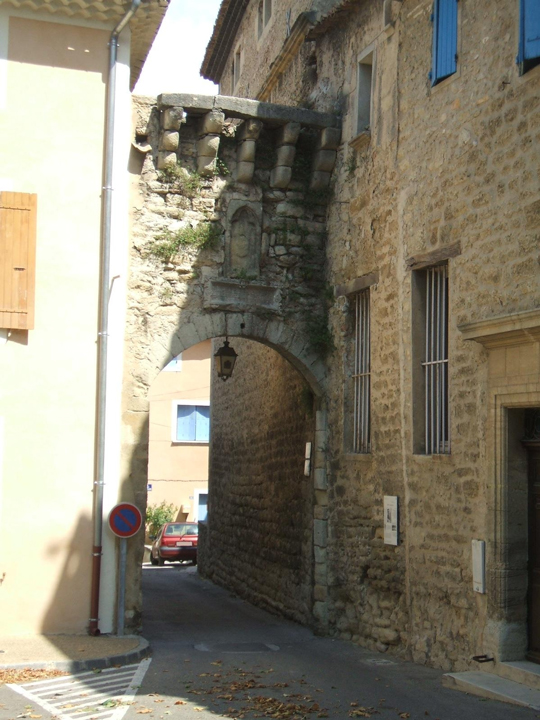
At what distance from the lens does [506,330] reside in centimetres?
761

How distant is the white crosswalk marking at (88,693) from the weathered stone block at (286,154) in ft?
20.2

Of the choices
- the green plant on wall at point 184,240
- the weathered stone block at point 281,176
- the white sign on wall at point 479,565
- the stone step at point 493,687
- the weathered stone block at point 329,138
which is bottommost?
the stone step at point 493,687

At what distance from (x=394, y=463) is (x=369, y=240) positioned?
2.59 metres

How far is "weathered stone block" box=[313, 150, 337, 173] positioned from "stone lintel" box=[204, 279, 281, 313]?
5.25 feet

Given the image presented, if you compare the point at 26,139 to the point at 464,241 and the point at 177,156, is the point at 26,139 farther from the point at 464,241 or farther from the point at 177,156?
the point at 464,241

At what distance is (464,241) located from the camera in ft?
28.1

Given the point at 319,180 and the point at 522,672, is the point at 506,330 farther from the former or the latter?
the point at 319,180

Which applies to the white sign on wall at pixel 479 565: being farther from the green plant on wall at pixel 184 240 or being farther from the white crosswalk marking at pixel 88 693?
the green plant on wall at pixel 184 240

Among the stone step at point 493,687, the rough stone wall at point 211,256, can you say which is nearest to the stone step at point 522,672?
the stone step at point 493,687

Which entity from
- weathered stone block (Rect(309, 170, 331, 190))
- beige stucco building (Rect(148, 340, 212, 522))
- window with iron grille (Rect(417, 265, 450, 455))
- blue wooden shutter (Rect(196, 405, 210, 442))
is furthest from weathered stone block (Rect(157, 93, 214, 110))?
blue wooden shutter (Rect(196, 405, 210, 442))

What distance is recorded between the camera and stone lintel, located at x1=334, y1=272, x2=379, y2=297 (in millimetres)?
10344

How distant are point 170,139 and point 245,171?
102 centimetres

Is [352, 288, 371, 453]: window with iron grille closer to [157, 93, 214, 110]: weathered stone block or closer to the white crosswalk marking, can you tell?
[157, 93, 214, 110]: weathered stone block

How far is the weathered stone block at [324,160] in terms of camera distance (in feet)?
37.5
